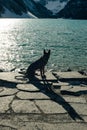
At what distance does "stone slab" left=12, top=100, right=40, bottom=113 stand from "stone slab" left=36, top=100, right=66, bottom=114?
0.71 ft

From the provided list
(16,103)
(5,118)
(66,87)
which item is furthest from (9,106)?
(66,87)


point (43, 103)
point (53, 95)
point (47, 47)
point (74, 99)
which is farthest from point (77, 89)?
point (47, 47)

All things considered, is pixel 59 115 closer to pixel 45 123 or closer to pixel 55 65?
pixel 45 123

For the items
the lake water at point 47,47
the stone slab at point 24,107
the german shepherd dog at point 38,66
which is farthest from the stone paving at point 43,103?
the lake water at point 47,47

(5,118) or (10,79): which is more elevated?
(5,118)

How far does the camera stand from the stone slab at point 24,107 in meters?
9.65

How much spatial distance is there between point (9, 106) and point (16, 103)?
0.39 meters

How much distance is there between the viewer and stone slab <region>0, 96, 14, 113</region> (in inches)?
384

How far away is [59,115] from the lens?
9375mm

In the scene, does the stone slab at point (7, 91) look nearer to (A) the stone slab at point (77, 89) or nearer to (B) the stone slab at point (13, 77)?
(B) the stone slab at point (13, 77)

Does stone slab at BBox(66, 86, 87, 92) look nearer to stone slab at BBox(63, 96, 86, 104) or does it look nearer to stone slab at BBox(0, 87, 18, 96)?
stone slab at BBox(63, 96, 86, 104)

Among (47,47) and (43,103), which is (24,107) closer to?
(43,103)

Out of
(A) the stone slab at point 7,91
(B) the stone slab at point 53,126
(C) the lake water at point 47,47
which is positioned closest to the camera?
(B) the stone slab at point 53,126

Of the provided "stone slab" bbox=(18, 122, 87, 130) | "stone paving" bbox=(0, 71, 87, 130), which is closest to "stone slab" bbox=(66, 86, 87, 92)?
"stone paving" bbox=(0, 71, 87, 130)
